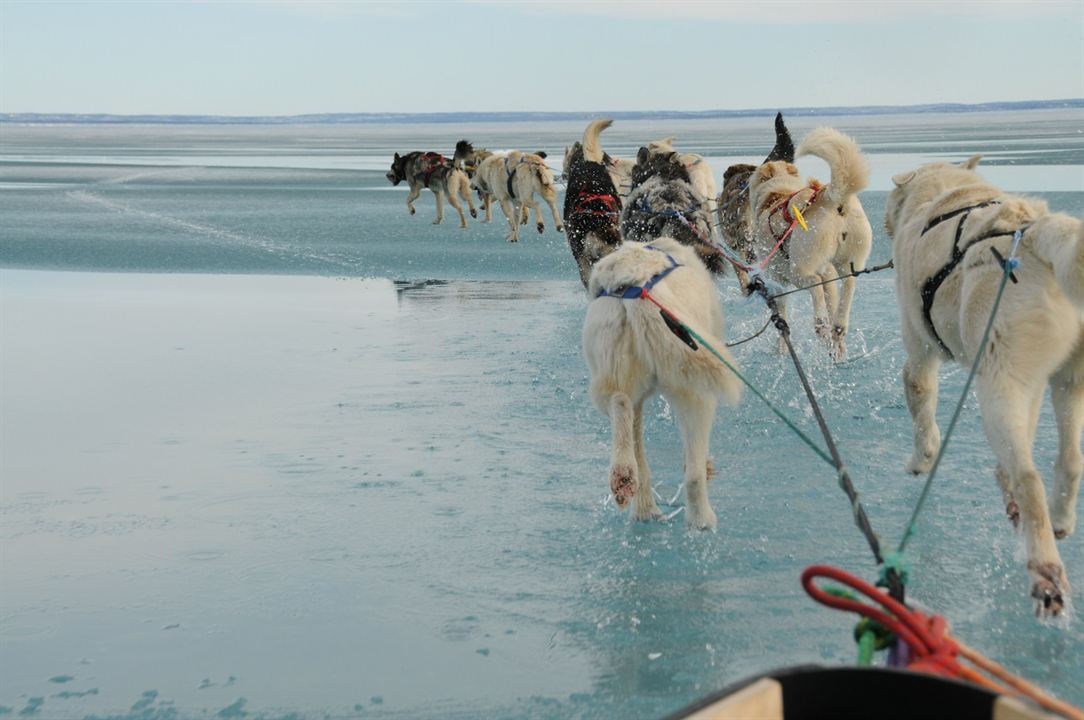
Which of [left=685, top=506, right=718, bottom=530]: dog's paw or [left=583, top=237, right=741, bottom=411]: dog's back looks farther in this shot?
[left=685, top=506, right=718, bottom=530]: dog's paw

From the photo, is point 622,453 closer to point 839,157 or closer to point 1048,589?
point 1048,589

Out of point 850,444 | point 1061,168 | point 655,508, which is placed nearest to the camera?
point 655,508

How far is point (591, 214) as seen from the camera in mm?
7617

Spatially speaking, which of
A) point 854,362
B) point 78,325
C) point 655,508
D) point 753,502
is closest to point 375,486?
point 655,508

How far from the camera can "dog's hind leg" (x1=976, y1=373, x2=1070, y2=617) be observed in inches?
133

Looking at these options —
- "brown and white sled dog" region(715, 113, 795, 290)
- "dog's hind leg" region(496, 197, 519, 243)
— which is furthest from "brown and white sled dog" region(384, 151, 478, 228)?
"brown and white sled dog" region(715, 113, 795, 290)

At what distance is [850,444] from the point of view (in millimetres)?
5734

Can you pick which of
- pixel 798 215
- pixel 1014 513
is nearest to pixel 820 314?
pixel 798 215

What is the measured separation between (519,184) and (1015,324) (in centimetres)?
1307

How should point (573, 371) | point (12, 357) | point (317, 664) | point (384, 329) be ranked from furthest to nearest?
point (384, 329) → point (12, 357) → point (573, 371) → point (317, 664)

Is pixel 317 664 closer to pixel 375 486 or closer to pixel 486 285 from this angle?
pixel 375 486

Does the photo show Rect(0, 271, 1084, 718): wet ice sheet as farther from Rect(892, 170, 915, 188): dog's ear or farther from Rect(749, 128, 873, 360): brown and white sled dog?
Rect(892, 170, 915, 188): dog's ear

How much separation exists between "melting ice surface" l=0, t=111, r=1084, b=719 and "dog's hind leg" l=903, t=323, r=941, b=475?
14 centimetres

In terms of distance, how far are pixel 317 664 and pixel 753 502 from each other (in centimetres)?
204
